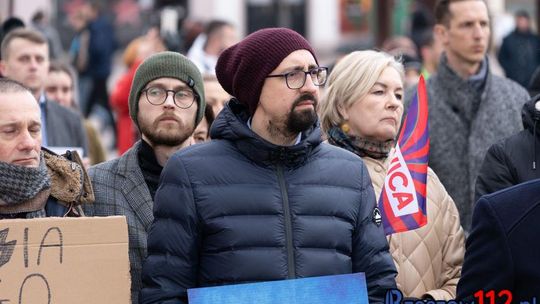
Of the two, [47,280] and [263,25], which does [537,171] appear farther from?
[263,25]

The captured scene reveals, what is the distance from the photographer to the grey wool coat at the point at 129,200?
16.9ft

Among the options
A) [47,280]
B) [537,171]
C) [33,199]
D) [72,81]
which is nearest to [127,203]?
[33,199]

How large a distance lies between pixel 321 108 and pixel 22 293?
2001 mm

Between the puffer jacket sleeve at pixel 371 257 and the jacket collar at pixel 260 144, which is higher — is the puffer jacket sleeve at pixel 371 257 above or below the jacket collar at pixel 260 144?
below

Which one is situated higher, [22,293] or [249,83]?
[249,83]

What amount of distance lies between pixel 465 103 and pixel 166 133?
239 centimetres

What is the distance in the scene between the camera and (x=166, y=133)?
18.1 feet

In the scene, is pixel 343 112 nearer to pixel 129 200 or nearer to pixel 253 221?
pixel 129 200

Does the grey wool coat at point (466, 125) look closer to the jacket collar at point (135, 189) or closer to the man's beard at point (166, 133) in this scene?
the man's beard at point (166, 133)

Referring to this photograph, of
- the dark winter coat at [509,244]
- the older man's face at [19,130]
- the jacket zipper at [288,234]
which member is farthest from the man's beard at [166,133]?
the dark winter coat at [509,244]

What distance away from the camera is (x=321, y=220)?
4.61 meters

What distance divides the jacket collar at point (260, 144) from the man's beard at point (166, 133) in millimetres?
758

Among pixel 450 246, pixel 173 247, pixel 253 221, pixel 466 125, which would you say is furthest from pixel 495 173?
pixel 173 247

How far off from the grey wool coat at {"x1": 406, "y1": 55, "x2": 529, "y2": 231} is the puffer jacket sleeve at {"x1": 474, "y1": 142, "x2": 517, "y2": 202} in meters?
1.14
